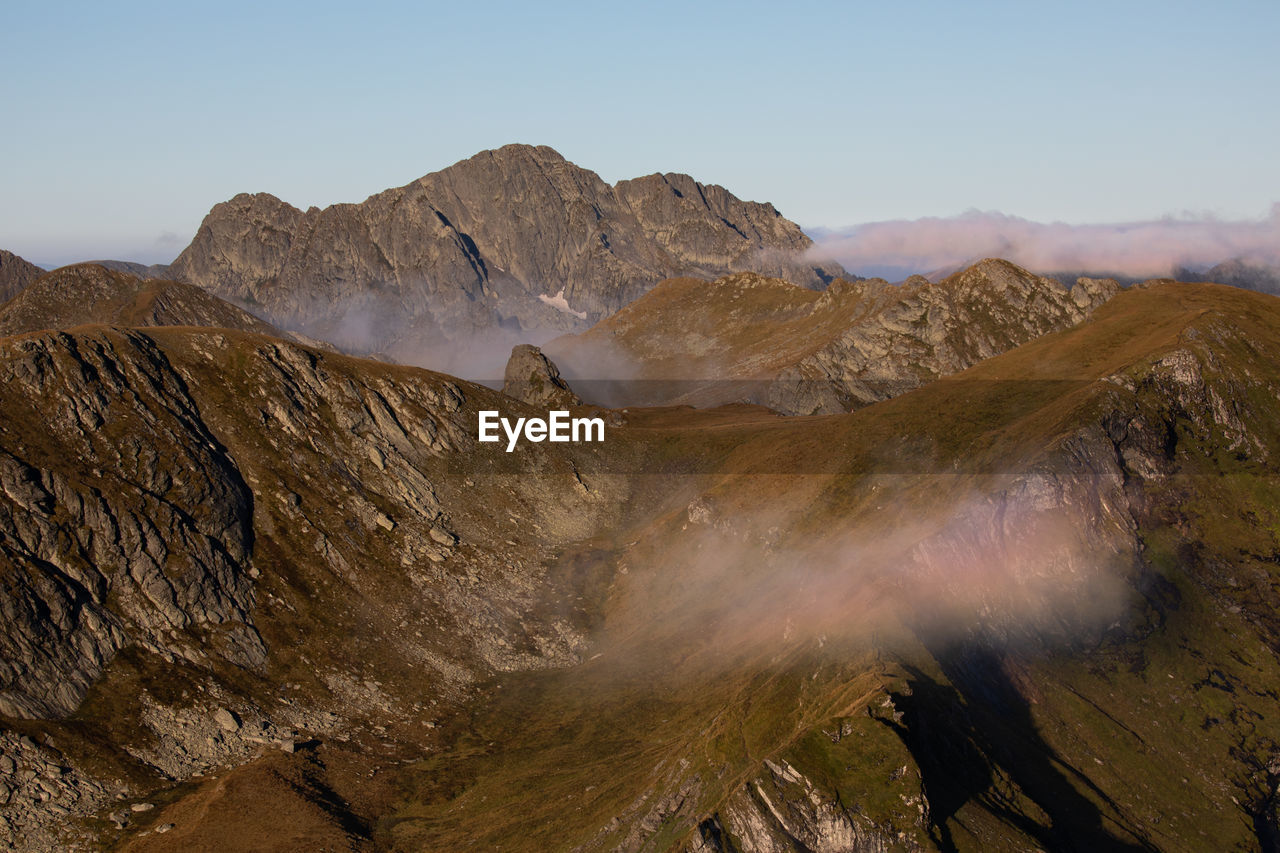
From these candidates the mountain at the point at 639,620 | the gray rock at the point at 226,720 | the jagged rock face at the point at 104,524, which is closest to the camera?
the mountain at the point at 639,620

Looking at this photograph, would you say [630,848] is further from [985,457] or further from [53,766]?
[985,457]

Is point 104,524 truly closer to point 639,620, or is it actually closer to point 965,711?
point 639,620

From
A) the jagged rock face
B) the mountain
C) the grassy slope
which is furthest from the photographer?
the jagged rock face

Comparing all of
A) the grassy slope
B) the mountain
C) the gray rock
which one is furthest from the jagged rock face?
the grassy slope

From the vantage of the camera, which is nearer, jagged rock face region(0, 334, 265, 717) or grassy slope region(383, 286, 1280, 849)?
grassy slope region(383, 286, 1280, 849)

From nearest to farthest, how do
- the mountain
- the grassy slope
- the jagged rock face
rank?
Result: the grassy slope
the mountain
the jagged rock face

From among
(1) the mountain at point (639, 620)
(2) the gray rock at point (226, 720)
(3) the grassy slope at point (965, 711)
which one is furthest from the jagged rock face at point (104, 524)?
(3) the grassy slope at point (965, 711)

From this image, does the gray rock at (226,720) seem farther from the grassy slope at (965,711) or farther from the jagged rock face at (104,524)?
the grassy slope at (965,711)

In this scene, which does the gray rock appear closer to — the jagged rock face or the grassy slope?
the jagged rock face

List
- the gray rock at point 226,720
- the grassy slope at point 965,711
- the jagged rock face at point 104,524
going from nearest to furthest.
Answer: the grassy slope at point 965,711 → the jagged rock face at point 104,524 → the gray rock at point 226,720
